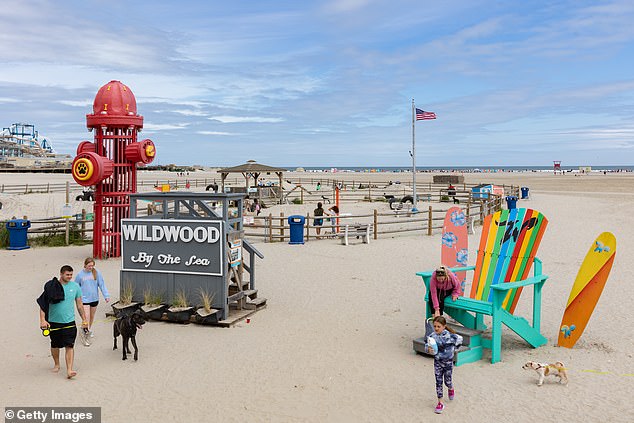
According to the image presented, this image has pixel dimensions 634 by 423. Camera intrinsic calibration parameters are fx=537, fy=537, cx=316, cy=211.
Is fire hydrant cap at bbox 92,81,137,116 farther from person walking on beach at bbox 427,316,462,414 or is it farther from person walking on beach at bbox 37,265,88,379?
person walking on beach at bbox 427,316,462,414

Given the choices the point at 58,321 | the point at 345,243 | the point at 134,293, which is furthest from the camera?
the point at 345,243

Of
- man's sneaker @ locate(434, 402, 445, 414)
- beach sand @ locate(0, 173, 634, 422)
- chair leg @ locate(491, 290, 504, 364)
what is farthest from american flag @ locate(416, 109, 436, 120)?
man's sneaker @ locate(434, 402, 445, 414)

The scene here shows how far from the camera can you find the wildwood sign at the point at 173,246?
28.3 ft

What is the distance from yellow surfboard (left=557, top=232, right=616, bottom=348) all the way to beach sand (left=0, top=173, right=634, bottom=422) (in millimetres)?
270

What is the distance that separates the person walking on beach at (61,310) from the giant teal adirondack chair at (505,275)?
447cm

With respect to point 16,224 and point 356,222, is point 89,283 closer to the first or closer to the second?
point 16,224

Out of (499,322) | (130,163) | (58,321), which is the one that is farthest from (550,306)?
(130,163)

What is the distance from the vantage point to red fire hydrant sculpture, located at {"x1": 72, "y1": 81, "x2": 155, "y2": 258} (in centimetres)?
1395

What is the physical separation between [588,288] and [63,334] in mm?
6621

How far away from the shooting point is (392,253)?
15062 mm

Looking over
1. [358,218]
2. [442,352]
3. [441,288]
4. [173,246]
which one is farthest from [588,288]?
[358,218]

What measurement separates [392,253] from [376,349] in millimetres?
7864

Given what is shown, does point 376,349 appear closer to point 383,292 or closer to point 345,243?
point 383,292

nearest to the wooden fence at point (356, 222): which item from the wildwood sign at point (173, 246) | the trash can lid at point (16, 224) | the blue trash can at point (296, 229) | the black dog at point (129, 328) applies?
the blue trash can at point (296, 229)
